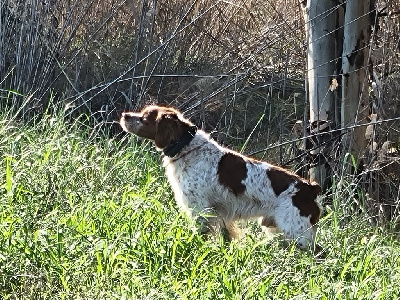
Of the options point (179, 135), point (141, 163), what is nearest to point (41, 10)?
point (141, 163)

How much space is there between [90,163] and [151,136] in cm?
51

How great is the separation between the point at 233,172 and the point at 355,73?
A: 1.77m

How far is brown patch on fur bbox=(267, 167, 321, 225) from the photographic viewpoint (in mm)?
6223

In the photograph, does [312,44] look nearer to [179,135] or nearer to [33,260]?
[179,135]

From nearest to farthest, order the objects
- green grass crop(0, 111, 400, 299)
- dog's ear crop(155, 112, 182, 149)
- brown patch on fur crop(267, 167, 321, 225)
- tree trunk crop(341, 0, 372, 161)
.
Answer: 1. green grass crop(0, 111, 400, 299)
2. brown patch on fur crop(267, 167, 321, 225)
3. dog's ear crop(155, 112, 182, 149)
4. tree trunk crop(341, 0, 372, 161)

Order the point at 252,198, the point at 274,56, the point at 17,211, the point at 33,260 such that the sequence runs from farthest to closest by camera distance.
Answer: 1. the point at 274,56
2. the point at 252,198
3. the point at 17,211
4. the point at 33,260

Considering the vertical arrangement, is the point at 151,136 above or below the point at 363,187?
above

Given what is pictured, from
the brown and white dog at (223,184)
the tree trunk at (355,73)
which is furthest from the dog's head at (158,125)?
the tree trunk at (355,73)

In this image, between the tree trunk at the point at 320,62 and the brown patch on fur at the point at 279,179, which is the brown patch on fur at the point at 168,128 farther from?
the tree trunk at the point at 320,62

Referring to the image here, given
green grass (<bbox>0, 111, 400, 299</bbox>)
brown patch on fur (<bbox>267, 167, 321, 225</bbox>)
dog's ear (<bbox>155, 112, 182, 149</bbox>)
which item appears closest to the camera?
green grass (<bbox>0, 111, 400, 299</bbox>)

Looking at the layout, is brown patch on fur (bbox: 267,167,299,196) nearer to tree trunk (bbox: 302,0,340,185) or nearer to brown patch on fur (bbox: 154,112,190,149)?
brown patch on fur (bbox: 154,112,190,149)

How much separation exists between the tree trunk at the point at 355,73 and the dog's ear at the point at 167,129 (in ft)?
5.54

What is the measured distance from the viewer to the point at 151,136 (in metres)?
6.46

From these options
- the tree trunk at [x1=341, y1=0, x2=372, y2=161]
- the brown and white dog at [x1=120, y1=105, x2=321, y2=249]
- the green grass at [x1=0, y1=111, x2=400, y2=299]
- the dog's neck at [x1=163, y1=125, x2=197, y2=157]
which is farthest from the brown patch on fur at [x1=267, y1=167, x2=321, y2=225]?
the tree trunk at [x1=341, y1=0, x2=372, y2=161]
